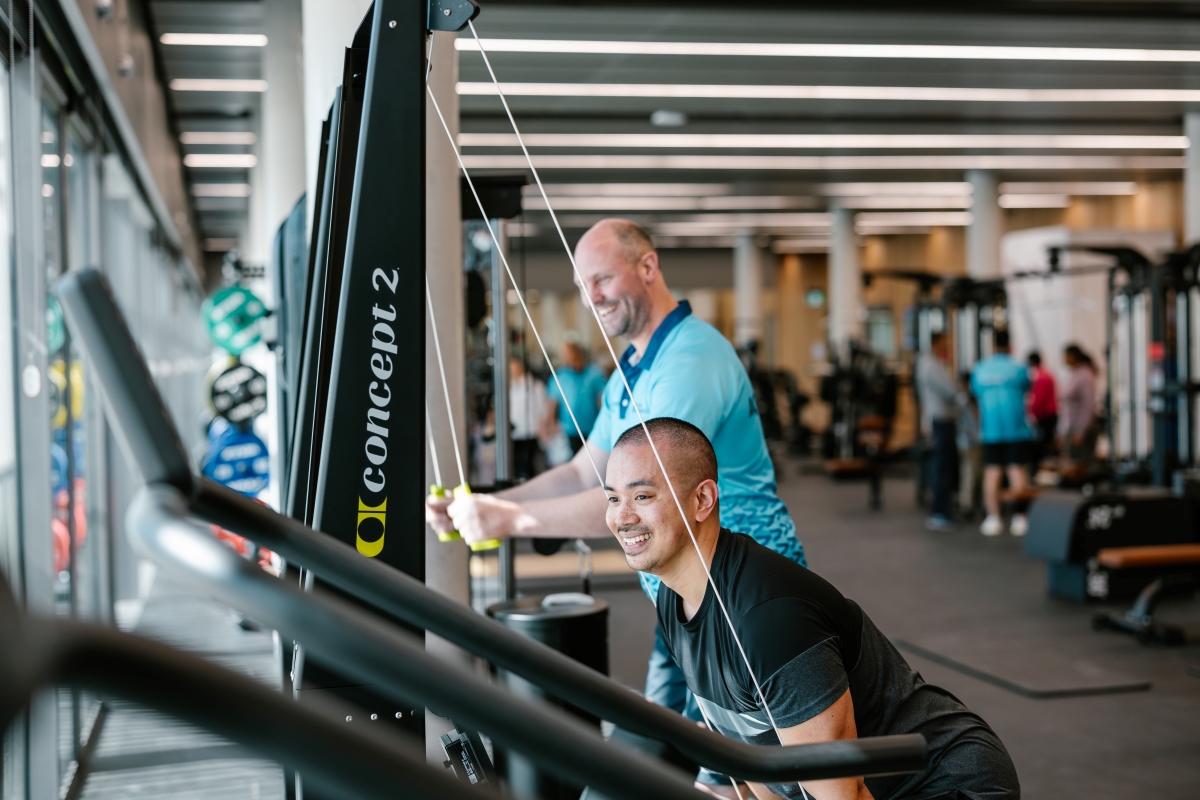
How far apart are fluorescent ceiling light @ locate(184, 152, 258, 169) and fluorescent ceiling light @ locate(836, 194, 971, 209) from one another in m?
9.44

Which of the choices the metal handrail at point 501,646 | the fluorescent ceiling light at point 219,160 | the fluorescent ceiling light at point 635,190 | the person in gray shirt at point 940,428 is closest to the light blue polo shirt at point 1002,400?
the person in gray shirt at point 940,428

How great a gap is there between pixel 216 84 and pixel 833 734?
10227mm

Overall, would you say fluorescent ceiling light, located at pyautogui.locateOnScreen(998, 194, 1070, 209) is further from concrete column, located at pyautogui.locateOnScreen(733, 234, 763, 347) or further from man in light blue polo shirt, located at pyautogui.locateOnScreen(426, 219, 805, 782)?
man in light blue polo shirt, located at pyautogui.locateOnScreen(426, 219, 805, 782)

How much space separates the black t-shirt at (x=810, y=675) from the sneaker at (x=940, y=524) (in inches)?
308

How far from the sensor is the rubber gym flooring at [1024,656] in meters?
3.73

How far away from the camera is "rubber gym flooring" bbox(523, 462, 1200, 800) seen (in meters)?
3.73

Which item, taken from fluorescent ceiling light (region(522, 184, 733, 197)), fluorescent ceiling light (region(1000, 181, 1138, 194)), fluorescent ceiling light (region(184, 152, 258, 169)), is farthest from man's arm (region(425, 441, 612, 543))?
fluorescent ceiling light (region(1000, 181, 1138, 194))

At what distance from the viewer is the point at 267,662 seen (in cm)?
536

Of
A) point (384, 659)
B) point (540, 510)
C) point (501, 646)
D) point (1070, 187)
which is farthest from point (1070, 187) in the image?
point (384, 659)

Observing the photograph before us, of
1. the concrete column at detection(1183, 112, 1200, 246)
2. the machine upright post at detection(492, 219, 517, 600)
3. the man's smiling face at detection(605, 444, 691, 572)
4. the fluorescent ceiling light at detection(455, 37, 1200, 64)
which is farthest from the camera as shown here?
the concrete column at detection(1183, 112, 1200, 246)

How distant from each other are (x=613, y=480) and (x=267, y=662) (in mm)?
4078

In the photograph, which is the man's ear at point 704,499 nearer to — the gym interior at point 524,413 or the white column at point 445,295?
the gym interior at point 524,413

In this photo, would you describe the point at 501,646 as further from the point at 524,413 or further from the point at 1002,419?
the point at 1002,419

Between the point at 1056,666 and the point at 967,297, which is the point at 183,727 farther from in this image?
the point at 967,297
